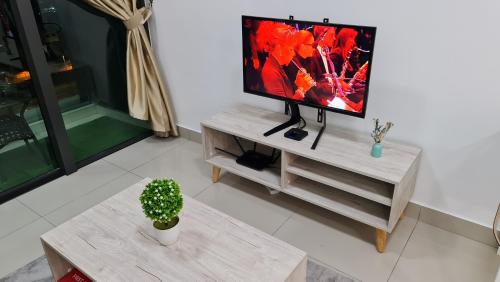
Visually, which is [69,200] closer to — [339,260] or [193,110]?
[193,110]

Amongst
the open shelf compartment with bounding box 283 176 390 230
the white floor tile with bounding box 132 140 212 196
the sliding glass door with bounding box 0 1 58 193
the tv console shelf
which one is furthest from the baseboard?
the sliding glass door with bounding box 0 1 58 193

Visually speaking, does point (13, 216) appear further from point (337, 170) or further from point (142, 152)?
point (337, 170)

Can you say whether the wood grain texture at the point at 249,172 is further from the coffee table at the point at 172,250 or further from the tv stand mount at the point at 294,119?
the coffee table at the point at 172,250

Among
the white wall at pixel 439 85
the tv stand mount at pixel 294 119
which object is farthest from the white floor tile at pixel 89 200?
the white wall at pixel 439 85

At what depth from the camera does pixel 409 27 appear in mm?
2049

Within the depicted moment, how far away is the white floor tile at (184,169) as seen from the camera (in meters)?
2.84

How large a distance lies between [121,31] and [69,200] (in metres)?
1.40

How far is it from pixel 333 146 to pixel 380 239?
576 mm

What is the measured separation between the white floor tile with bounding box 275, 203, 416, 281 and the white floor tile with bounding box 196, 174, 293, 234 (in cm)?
9

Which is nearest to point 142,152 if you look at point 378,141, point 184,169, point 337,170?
point 184,169

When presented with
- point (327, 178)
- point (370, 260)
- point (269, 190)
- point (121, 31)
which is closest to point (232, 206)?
point (269, 190)

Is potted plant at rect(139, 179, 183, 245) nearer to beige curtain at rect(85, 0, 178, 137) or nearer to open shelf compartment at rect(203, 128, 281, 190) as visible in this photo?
open shelf compartment at rect(203, 128, 281, 190)

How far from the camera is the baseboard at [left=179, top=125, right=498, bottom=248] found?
2180 mm

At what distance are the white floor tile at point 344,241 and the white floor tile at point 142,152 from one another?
142 centimetres
